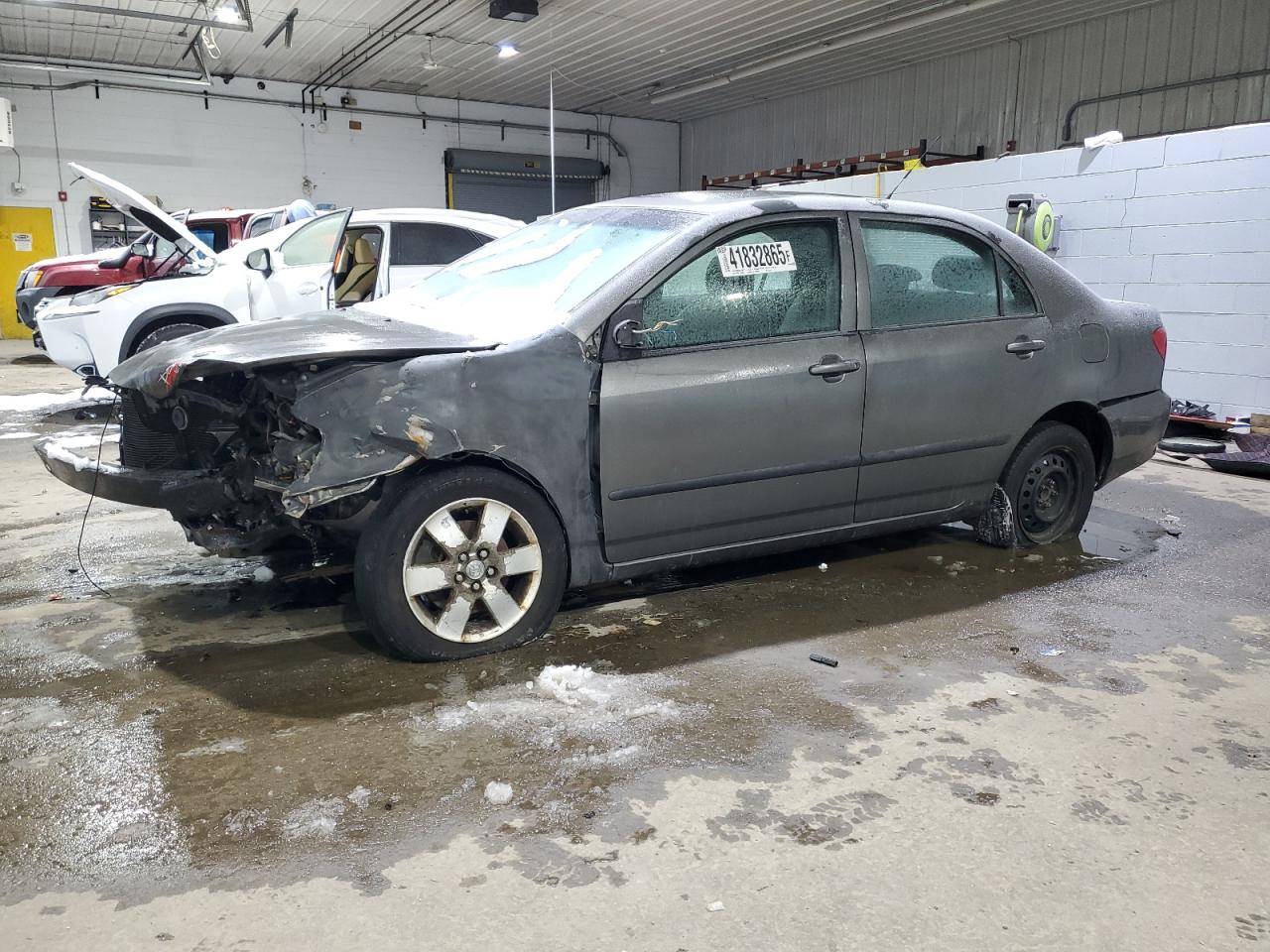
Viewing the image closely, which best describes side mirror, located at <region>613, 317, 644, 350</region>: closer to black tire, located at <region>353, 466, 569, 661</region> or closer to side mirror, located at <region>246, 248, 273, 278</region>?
black tire, located at <region>353, 466, 569, 661</region>

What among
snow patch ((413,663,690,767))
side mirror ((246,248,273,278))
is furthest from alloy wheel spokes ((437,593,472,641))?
side mirror ((246,248,273,278))

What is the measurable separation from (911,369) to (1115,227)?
5.79 metres

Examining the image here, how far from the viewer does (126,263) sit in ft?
33.9

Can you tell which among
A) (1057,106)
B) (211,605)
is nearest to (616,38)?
(1057,106)

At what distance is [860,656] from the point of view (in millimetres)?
3375

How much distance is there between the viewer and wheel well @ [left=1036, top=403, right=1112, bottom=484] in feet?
14.6

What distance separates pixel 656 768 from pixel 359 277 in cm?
659

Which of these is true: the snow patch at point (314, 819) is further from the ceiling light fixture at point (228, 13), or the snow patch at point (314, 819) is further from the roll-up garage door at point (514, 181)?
the roll-up garage door at point (514, 181)

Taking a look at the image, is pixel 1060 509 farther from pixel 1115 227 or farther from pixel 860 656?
pixel 1115 227

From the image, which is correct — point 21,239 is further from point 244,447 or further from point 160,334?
point 244,447

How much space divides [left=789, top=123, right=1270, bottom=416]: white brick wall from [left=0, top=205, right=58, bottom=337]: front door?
16491 mm

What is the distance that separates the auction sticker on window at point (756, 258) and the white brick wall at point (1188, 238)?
5.79m

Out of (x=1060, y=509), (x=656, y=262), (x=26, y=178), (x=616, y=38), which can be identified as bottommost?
(x=1060, y=509)

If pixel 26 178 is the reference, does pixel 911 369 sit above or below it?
below
